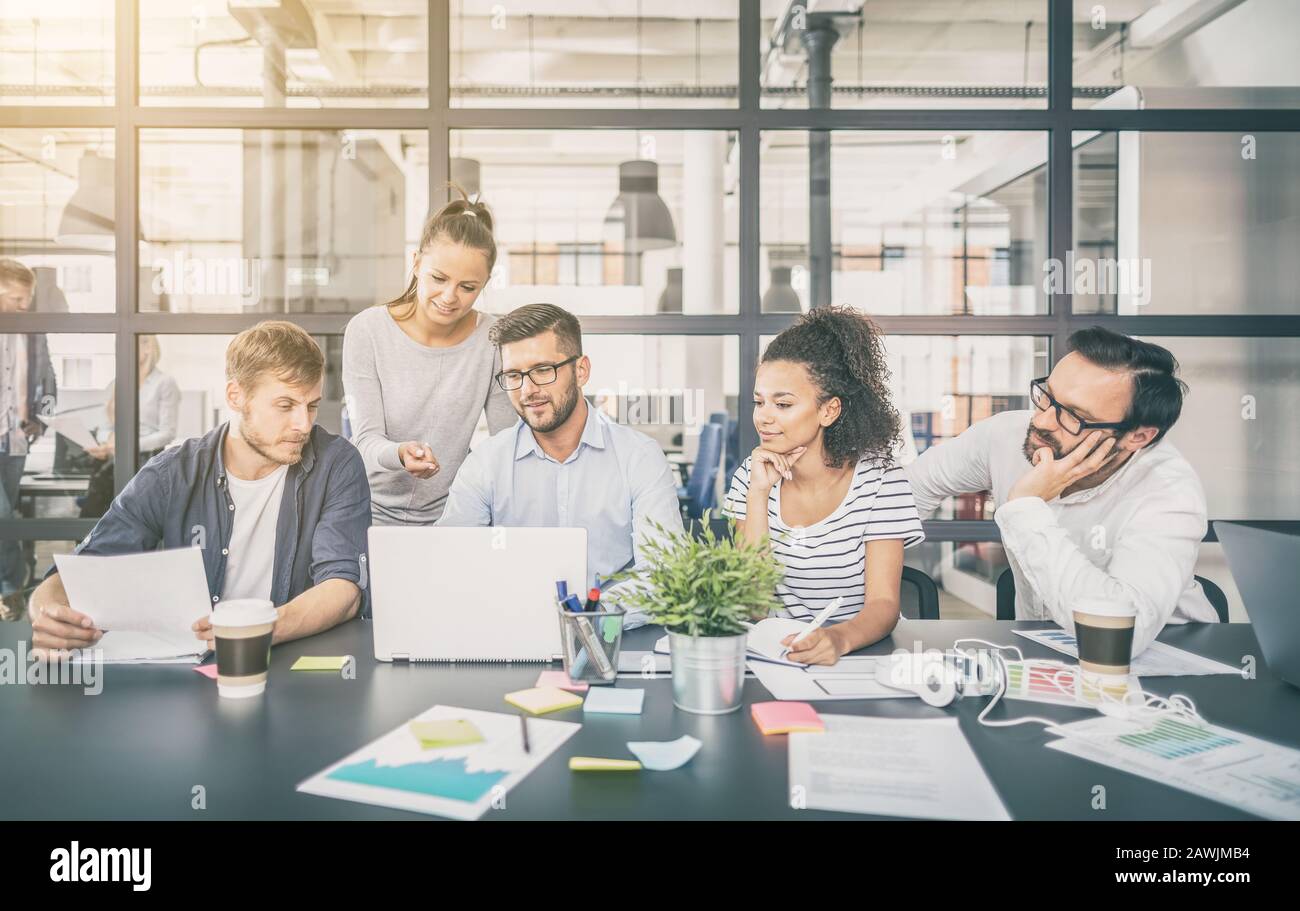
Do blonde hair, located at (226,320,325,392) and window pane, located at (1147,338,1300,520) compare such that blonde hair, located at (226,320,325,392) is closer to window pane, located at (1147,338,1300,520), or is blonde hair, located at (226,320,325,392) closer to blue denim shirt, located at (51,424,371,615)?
blue denim shirt, located at (51,424,371,615)

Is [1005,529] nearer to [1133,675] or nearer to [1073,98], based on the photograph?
[1133,675]

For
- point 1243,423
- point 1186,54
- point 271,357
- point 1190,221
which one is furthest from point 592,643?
point 1186,54

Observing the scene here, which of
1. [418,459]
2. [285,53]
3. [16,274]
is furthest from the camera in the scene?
[285,53]

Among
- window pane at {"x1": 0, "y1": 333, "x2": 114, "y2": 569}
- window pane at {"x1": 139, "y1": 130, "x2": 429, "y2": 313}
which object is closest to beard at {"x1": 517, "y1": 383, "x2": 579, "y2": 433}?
window pane at {"x1": 139, "y1": 130, "x2": 429, "y2": 313}

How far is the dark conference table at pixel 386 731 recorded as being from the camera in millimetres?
959

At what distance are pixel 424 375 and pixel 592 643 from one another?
157cm

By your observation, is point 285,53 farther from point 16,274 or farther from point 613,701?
point 613,701

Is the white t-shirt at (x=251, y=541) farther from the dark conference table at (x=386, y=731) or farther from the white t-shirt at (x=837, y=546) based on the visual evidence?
the white t-shirt at (x=837, y=546)

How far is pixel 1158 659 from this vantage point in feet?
5.18

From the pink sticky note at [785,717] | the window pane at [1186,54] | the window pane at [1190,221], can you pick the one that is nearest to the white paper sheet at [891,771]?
the pink sticky note at [785,717]

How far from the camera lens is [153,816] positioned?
37.2 inches

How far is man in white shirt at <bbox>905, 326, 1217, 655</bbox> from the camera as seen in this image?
1816 mm
